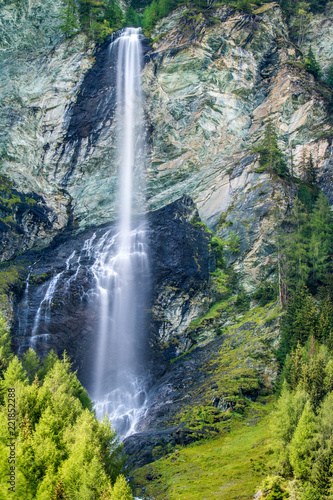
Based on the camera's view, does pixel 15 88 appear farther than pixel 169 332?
Yes

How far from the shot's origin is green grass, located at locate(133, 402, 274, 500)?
67.2 feet

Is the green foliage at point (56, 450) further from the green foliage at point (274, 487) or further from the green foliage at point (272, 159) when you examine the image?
the green foliage at point (272, 159)

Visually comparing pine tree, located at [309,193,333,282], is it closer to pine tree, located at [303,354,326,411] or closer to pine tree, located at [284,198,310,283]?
pine tree, located at [284,198,310,283]

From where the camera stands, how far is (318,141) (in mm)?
46219

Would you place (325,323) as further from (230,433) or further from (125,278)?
(125,278)

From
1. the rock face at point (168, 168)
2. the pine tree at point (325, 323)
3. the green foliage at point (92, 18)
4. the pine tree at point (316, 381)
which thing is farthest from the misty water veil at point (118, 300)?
the green foliage at point (92, 18)

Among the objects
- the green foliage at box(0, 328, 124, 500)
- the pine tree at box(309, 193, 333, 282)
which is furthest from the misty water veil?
the pine tree at box(309, 193, 333, 282)

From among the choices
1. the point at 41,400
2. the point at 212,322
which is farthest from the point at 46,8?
the point at 41,400

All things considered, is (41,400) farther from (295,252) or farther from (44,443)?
(295,252)

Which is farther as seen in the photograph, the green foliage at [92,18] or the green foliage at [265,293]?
the green foliage at [92,18]

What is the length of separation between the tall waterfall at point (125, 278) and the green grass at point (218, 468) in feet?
30.0

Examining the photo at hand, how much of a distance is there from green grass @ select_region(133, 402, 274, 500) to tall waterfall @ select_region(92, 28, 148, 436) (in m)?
9.15

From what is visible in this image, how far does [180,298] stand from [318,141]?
26.3 m

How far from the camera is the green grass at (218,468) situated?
67.2 feet
